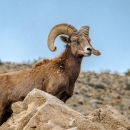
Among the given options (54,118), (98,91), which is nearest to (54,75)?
(54,118)

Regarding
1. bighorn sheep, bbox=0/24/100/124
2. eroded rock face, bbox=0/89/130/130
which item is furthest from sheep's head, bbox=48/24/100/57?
eroded rock face, bbox=0/89/130/130

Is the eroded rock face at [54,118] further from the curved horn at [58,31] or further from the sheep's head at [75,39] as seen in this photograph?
the curved horn at [58,31]

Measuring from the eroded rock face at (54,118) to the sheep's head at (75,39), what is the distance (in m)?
4.98

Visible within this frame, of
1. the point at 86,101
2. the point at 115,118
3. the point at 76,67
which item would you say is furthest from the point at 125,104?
the point at 115,118

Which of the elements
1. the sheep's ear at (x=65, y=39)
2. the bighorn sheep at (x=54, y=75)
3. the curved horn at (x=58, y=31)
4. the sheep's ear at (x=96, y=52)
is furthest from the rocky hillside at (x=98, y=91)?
the bighorn sheep at (x=54, y=75)

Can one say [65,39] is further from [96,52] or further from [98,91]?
[98,91]

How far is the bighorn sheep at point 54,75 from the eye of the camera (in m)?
13.9

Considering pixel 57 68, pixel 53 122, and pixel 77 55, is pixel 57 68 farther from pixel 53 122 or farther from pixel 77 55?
pixel 53 122

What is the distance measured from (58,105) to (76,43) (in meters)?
6.10

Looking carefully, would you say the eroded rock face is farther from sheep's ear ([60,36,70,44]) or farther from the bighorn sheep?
sheep's ear ([60,36,70,44])

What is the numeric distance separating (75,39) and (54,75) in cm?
143

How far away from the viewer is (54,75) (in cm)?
1427

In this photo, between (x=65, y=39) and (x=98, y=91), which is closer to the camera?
(x=65, y=39)

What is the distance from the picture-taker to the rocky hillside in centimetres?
3198
